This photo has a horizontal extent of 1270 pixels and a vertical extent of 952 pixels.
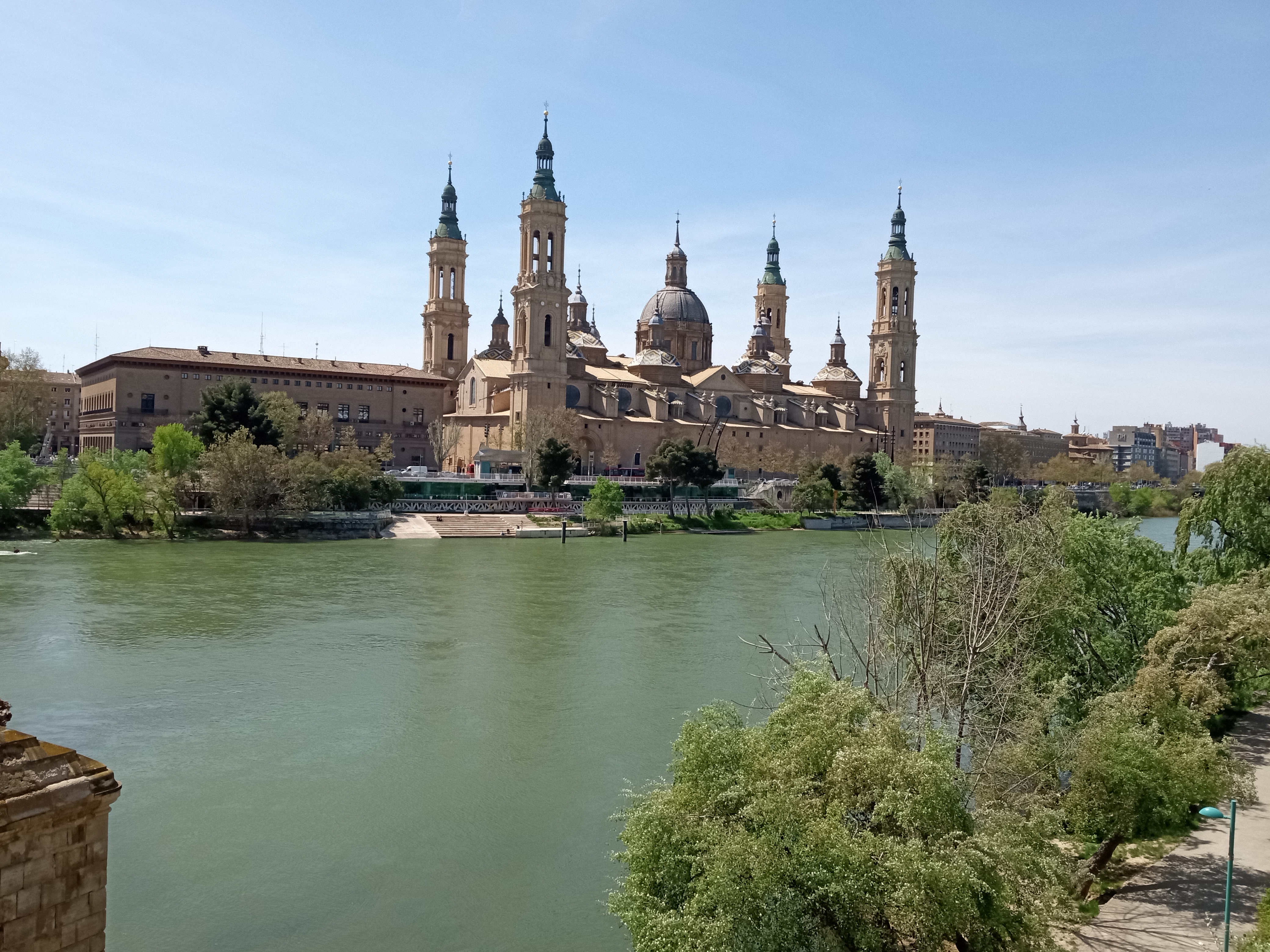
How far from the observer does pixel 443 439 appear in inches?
2258

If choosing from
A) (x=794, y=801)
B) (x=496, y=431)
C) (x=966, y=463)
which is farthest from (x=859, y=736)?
(x=966, y=463)

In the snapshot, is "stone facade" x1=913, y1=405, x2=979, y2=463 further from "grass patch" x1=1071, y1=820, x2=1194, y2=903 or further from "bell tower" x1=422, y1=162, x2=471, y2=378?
"grass patch" x1=1071, y1=820, x2=1194, y2=903

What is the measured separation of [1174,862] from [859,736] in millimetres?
3816

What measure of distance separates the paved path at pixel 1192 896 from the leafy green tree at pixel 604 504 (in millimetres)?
34012

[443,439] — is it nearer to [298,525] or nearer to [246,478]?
[298,525]

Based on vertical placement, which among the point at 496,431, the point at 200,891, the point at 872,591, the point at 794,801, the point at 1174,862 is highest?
the point at 496,431

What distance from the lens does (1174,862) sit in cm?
928

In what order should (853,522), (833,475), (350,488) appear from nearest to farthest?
(350,488)
(853,522)
(833,475)

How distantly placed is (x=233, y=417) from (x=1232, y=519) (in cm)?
3733

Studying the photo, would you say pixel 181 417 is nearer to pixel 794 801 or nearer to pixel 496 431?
pixel 496 431

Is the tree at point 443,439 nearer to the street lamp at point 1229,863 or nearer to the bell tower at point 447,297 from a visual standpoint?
the bell tower at point 447,297

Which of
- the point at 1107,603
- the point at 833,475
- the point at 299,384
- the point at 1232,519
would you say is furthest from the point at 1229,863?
the point at 299,384

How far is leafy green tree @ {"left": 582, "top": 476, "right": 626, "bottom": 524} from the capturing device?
4347 centimetres

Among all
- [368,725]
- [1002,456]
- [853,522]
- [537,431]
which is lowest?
[368,725]
